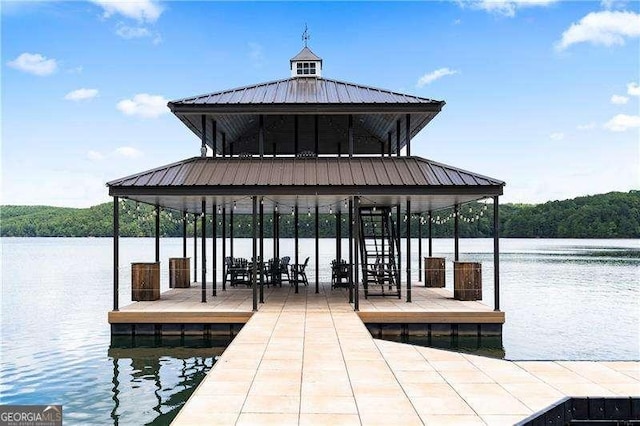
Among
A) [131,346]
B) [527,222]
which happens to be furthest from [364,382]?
[527,222]

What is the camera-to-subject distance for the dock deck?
22.3 ft

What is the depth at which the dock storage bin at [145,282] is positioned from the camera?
54.3 feet

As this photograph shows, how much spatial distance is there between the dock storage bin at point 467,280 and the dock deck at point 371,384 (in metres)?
5.77

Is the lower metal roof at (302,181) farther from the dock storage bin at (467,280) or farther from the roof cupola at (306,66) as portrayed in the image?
the roof cupola at (306,66)

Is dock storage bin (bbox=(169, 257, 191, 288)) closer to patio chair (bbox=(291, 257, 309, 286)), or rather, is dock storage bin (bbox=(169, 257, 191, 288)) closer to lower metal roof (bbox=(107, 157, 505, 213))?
patio chair (bbox=(291, 257, 309, 286))

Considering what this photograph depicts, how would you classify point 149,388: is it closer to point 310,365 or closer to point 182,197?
point 310,365

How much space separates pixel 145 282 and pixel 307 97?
→ 23.3 feet

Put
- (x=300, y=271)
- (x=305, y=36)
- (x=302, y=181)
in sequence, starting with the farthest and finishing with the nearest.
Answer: (x=305, y=36)
(x=300, y=271)
(x=302, y=181)

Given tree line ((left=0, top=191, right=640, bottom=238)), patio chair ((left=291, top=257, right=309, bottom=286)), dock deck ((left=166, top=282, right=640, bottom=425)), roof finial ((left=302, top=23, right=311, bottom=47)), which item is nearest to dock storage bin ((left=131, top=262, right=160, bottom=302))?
patio chair ((left=291, top=257, right=309, bottom=286))

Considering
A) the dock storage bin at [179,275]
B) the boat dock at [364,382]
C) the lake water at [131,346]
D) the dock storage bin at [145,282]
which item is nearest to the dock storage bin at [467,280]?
the lake water at [131,346]

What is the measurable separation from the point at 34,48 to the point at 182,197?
43.8 metres

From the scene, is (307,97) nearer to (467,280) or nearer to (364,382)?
(467,280)

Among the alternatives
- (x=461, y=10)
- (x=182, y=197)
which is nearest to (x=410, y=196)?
(x=182, y=197)

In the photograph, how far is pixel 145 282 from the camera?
1659 cm
